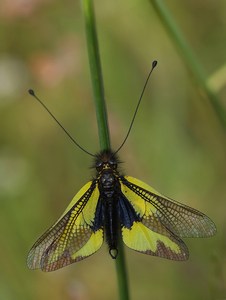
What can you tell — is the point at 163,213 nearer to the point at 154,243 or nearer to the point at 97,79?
the point at 154,243

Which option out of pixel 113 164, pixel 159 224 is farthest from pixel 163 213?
pixel 113 164

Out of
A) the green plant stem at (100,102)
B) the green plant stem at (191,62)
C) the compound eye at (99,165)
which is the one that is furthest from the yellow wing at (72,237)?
the green plant stem at (191,62)

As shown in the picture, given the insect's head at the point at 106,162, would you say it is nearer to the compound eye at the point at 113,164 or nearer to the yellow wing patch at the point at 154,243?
the compound eye at the point at 113,164

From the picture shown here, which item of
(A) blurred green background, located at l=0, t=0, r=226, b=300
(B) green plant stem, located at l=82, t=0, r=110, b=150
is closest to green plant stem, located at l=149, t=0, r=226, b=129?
(B) green plant stem, located at l=82, t=0, r=110, b=150

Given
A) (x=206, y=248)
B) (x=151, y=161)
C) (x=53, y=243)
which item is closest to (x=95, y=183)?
(x=53, y=243)

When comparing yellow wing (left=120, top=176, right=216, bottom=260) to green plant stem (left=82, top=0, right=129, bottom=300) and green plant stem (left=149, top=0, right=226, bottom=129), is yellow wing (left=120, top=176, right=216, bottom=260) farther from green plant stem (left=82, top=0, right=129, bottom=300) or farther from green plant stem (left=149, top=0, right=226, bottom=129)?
green plant stem (left=149, top=0, right=226, bottom=129)

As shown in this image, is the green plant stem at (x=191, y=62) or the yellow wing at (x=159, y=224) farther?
the green plant stem at (x=191, y=62)

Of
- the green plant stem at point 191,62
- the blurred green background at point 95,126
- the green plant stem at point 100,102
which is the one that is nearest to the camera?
the green plant stem at point 100,102
